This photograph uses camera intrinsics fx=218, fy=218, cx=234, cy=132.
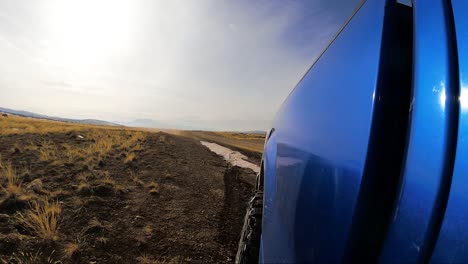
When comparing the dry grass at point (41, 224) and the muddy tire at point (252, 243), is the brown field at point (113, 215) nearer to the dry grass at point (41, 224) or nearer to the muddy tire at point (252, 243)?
the dry grass at point (41, 224)

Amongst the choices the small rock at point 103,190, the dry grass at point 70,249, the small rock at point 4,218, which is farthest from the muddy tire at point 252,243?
the small rock at point 103,190

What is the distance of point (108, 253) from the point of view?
103 inches

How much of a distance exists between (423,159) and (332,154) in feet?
0.86

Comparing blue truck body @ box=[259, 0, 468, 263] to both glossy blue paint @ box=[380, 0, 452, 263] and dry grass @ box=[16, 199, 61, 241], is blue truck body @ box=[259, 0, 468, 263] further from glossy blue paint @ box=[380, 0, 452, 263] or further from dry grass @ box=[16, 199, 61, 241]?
dry grass @ box=[16, 199, 61, 241]

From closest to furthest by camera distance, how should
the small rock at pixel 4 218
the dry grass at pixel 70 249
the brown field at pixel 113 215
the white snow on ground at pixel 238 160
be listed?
1. the dry grass at pixel 70 249
2. the brown field at pixel 113 215
3. the small rock at pixel 4 218
4. the white snow on ground at pixel 238 160

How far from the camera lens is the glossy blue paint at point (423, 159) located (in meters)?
0.55

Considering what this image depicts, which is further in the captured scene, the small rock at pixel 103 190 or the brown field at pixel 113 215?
the small rock at pixel 103 190

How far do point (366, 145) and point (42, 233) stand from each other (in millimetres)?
3712

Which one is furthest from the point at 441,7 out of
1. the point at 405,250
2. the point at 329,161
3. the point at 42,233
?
the point at 42,233

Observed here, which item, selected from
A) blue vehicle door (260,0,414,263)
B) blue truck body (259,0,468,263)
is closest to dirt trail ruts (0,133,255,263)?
blue vehicle door (260,0,414,263)

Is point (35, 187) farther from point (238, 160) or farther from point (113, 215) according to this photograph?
point (238, 160)

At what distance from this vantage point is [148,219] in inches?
141

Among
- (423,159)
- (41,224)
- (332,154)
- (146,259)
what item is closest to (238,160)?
(146,259)

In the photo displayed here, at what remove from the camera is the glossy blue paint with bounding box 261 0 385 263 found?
68 centimetres
